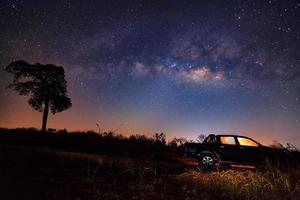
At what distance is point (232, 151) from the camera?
16.5m

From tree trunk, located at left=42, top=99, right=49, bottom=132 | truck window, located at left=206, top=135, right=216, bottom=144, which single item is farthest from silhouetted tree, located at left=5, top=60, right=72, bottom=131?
truck window, located at left=206, top=135, right=216, bottom=144

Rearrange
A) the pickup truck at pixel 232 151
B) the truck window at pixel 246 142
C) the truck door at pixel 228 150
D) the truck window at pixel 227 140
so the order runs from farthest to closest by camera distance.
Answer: the truck window at pixel 227 140 → the truck window at pixel 246 142 → the truck door at pixel 228 150 → the pickup truck at pixel 232 151

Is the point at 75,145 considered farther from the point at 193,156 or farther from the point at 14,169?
the point at 14,169

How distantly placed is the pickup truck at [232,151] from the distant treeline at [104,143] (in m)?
5.48

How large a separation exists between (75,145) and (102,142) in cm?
323

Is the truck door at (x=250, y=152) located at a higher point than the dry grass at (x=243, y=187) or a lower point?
higher

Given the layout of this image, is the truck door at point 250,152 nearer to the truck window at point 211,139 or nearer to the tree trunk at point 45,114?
the truck window at point 211,139

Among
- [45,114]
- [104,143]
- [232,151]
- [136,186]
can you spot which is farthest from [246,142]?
[45,114]

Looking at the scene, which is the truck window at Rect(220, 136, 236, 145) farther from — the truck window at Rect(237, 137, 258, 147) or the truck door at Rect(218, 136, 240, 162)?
the truck window at Rect(237, 137, 258, 147)

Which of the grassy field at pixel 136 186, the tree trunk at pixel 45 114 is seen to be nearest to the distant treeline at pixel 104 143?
the tree trunk at pixel 45 114

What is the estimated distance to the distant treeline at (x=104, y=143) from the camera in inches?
940

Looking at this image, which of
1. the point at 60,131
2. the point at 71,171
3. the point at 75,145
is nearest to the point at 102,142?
the point at 75,145

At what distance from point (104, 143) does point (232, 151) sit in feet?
44.7

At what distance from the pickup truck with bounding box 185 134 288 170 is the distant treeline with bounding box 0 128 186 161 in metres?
5.48
